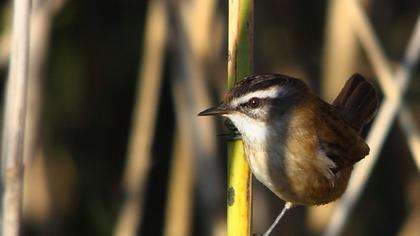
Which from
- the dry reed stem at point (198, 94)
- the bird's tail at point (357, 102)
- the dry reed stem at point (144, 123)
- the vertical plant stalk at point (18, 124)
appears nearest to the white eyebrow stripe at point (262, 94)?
the bird's tail at point (357, 102)

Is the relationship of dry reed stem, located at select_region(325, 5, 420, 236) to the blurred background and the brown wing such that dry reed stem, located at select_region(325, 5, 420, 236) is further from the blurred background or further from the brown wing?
the brown wing

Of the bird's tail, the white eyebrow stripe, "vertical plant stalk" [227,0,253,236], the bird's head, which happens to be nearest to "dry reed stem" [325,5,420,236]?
Result: the bird's tail

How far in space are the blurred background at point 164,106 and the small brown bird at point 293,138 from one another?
69cm

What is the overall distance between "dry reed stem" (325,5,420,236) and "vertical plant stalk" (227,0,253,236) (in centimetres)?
124

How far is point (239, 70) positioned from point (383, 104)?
1.43 metres

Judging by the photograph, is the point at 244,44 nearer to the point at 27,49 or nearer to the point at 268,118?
the point at 268,118

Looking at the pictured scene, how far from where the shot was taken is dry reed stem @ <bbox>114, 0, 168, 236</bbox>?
12.8 ft

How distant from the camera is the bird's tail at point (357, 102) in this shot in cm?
334

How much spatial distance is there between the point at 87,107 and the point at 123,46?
364 millimetres

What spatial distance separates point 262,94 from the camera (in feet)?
8.99

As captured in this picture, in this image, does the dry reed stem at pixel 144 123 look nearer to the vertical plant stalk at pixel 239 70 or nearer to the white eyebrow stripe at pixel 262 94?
the white eyebrow stripe at pixel 262 94

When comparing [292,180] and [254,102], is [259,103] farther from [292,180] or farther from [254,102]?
[292,180]

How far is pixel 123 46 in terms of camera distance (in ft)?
15.0

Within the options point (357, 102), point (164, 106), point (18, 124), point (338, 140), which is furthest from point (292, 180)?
point (164, 106)
